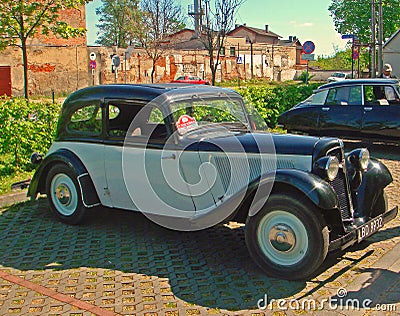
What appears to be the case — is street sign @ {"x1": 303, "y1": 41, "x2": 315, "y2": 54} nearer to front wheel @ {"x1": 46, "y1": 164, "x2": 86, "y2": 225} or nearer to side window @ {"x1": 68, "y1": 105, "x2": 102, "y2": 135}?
side window @ {"x1": 68, "y1": 105, "x2": 102, "y2": 135}

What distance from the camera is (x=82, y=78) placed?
35656 millimetres

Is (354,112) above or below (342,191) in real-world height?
above

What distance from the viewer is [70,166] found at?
623 centimetres

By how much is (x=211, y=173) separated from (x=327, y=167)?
1208 mm

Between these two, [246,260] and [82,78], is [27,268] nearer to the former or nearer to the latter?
[246,260]

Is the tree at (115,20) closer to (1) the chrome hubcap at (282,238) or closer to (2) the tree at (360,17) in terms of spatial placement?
(2) the tree at (360,17)

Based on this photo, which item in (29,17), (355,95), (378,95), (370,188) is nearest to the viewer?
(370,188)

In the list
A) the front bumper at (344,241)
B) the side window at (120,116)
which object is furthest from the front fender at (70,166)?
the front bumper at (344,241)

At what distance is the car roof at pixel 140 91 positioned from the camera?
18.9 feet

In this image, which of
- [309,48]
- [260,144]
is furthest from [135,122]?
[309,48]

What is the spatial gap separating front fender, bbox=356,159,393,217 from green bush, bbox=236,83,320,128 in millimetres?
7960

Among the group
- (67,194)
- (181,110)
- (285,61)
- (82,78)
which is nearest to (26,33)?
(67,194)

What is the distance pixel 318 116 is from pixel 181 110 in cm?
669

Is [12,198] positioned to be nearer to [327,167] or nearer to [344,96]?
[327,167]
